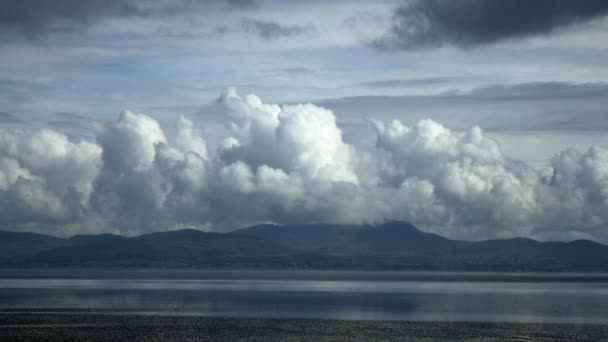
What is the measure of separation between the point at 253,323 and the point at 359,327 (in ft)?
53.5

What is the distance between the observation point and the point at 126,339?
308ft

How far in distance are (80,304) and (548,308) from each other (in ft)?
299

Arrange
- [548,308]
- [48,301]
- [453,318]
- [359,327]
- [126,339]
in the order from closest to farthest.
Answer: [126,339], [359,327], [453,318], [548,308], [48,301]

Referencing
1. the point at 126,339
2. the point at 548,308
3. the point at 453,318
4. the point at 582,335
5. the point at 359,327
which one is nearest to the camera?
the point at 126,339

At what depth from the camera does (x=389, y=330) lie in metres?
107

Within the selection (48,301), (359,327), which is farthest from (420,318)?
(48,301)

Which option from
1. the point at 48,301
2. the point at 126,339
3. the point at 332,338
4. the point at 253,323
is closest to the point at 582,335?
the point at 332,338

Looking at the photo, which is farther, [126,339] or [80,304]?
[80,304]

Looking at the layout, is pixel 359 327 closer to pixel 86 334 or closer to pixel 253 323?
pixel 253 323

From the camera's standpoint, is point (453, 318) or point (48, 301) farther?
point (48, 301)

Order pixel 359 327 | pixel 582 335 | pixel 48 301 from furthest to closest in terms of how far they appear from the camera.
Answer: pixel 48 301 → pixel 359 327 → pixel 582 335

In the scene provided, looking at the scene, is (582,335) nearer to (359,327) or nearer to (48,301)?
(359,327)

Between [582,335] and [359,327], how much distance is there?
1166 inches

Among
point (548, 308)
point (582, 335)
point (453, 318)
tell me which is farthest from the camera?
point (548, 308)
